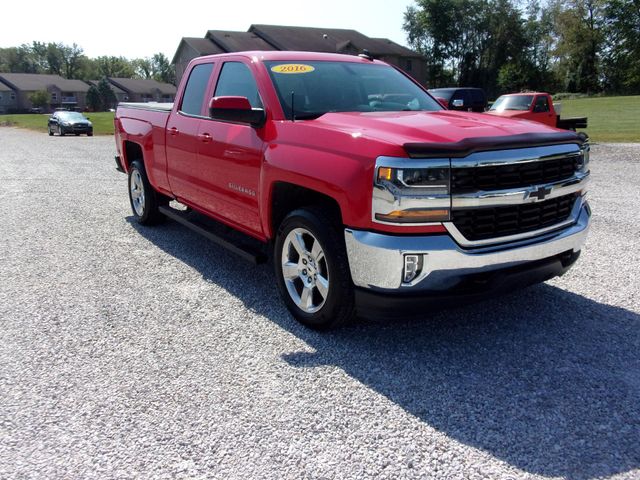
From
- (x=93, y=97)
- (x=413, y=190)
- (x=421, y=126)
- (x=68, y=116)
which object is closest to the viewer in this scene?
(x=413, y=190)

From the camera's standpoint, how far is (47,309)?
4340 mm

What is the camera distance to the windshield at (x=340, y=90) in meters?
4.23

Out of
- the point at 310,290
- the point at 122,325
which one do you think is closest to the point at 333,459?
the point at 310,290

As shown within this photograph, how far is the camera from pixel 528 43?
77312 mm

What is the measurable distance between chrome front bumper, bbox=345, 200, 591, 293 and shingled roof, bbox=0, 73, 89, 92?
105309 millimetres

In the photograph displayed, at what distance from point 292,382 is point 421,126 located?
1796 mm

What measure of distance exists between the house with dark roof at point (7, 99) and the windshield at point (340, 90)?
10199 cm

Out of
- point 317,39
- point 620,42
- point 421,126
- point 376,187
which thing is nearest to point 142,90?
point 317,39

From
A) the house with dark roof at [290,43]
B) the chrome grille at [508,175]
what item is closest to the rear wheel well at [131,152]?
the chrome grille at [508,175]

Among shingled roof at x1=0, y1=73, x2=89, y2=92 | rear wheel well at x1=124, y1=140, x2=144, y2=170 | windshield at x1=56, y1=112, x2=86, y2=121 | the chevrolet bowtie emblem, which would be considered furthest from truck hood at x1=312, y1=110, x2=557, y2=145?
shingled roof at x1=0, y1=73, x2=89, y2=92

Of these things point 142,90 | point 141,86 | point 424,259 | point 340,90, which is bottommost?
point 424,259

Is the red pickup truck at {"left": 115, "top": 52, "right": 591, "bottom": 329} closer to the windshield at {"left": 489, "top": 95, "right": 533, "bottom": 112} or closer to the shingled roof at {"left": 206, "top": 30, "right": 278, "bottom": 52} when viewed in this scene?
the windshield at {"left": 489, "top": 95, "right": 533, "bottom": 112}

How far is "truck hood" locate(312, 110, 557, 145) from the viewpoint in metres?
3.24

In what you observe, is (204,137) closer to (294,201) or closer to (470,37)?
(294,201)
